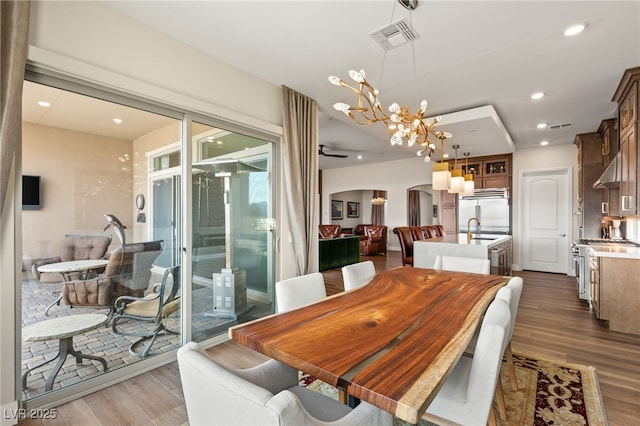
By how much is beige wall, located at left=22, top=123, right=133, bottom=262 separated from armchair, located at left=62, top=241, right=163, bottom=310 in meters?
0.17

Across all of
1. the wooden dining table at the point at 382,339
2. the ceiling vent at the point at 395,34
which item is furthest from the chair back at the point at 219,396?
the ceiling vent at the point at 395,34

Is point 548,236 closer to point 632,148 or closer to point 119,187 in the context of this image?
point 632,148

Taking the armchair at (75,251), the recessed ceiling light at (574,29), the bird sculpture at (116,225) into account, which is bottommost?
the armchair at (75,251)

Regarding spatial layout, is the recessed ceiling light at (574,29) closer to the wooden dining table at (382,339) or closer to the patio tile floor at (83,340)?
the wooden dining table at (382,339)

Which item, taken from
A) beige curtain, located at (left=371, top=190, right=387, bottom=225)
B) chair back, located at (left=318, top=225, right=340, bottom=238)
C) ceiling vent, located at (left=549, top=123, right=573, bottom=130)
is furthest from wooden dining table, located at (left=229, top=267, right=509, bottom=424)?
beige curtain, located at (left=371, top=190, right=387, bottom=225)

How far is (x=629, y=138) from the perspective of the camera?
3498mm

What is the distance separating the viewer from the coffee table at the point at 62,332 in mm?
2010

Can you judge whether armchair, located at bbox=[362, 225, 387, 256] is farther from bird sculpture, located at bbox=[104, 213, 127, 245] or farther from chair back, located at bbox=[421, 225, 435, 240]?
bird sculpture, located at bbox=[104, 213, 127, 245]

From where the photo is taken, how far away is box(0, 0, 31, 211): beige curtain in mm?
1713

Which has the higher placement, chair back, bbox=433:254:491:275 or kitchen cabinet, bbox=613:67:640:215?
kitchen cabinet, bbox=613:67:640:215

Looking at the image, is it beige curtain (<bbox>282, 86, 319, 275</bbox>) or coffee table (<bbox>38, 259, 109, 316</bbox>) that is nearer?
coffee table (<bbox>38, 259, 109, 316</bbox>)

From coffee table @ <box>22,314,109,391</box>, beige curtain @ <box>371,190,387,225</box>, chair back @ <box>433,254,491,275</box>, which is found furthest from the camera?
beige curtain @ <box>371,190,387,225</box>

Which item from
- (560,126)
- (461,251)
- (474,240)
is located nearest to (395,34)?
(461,251)

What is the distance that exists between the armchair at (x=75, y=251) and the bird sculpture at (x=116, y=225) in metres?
0.07
